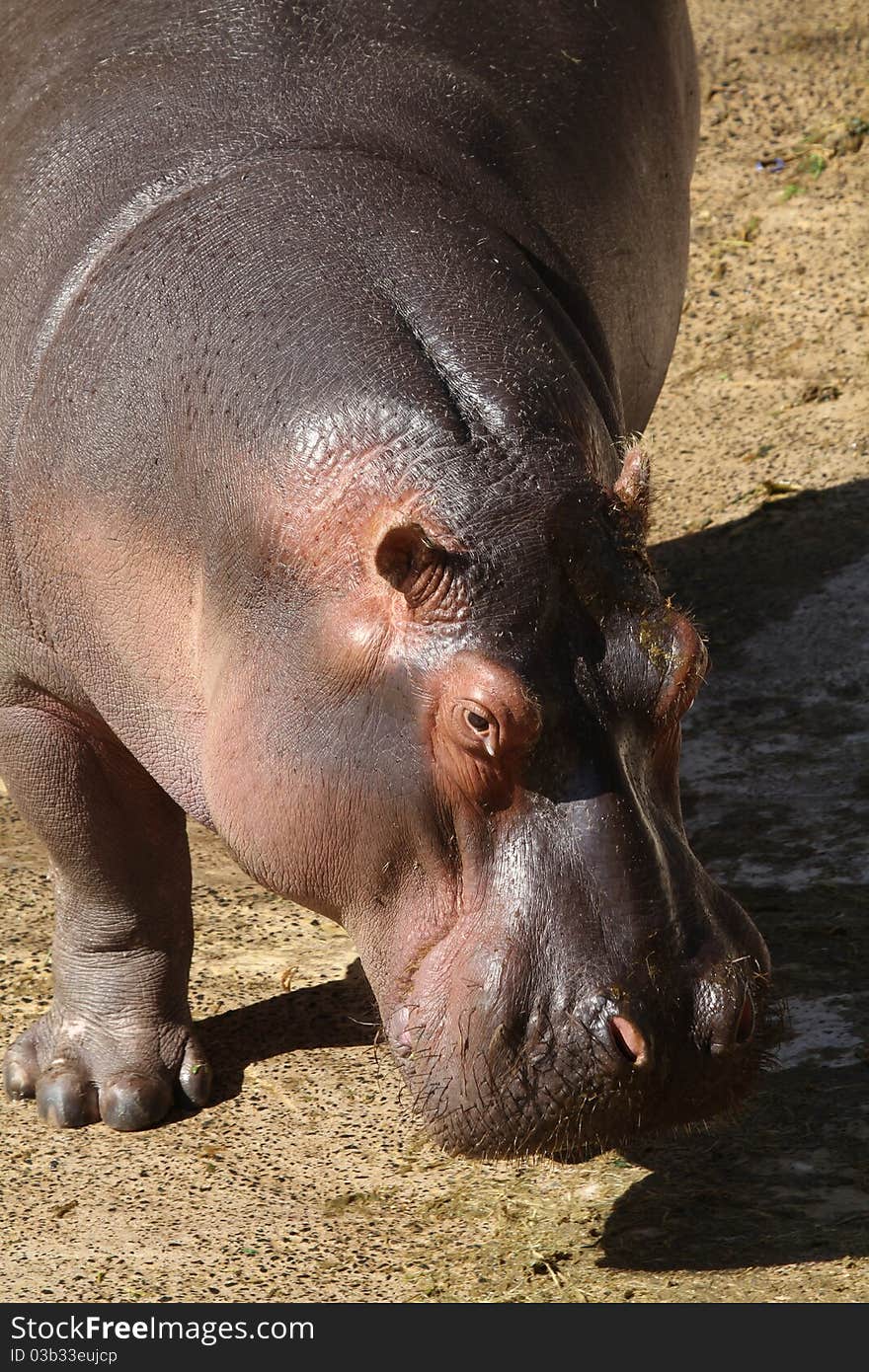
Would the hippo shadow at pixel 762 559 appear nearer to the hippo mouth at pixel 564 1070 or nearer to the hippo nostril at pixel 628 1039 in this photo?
the hippo mouth at pixel 564 1070

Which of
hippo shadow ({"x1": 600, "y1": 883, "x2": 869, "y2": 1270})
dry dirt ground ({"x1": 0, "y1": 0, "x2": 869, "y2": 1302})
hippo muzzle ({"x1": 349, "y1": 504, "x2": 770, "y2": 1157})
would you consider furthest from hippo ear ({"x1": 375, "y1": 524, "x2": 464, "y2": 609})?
dry dirt ground ({"x1": 0, "y1": 0, "x2": 869, "y2": 1302})

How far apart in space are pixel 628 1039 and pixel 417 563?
808 millimetres

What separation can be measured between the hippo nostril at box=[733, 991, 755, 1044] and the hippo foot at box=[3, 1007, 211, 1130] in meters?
1.74

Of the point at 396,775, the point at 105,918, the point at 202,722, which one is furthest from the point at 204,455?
the point at 105,918

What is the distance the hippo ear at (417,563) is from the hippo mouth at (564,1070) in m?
0.61

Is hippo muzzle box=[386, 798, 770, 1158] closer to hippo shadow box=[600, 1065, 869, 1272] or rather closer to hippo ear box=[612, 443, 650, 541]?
hippo ear box=[612, 443, 650, 541]

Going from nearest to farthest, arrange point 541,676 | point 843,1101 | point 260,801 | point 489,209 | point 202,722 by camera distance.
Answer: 1. point 541,676
2. point 260,801
3. point 202,722
4. point 489,209
5. point 843,1101

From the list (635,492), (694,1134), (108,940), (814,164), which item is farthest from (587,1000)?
(814,164)

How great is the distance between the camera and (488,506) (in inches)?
123

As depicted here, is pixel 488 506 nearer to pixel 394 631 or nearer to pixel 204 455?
pixel 394 631

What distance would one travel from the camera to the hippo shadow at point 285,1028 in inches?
185

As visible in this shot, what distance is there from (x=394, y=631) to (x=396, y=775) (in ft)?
0.75

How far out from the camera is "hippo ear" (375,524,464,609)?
10.1 ft

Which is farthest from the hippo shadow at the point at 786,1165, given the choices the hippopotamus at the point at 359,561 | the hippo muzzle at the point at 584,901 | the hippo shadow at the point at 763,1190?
the hippopotamus at the point at 359,561
